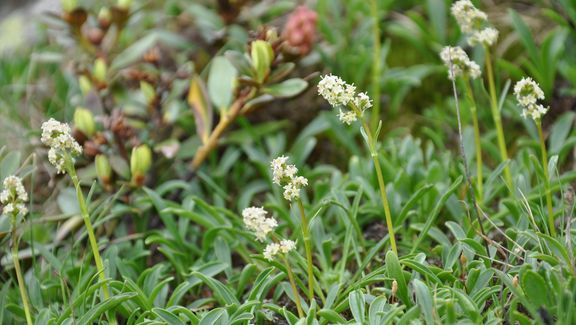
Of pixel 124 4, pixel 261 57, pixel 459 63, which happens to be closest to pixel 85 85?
pixel 124 4

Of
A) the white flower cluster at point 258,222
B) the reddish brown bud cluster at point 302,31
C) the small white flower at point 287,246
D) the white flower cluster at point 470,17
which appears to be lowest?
the reddish brown bud cluster at point 302,31

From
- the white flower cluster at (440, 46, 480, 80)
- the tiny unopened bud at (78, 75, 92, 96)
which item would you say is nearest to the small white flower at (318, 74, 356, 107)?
the white flower cluster at (440, 46, 480, 80)

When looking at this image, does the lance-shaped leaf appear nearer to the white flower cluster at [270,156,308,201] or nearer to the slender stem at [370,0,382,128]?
the slender stem at [370,0,382,128]

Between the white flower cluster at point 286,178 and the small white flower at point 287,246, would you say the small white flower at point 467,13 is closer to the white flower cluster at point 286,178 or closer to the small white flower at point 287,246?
the white flower cluster at point 286,178

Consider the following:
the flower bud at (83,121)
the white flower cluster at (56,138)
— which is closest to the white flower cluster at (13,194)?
the white flower cluster at (56,138)

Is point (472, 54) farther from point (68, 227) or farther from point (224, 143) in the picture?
point (68, 227)

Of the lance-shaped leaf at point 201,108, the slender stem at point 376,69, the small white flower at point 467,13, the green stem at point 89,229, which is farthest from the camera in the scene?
the slender stem at point 376,69
